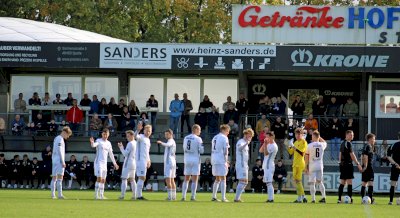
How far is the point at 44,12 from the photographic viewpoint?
6775 cm

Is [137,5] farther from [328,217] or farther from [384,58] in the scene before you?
[328,217]

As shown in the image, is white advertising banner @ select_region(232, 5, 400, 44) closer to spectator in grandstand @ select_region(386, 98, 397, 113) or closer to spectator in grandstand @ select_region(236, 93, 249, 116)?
spectator in grandstand @ select_region(386, 98, 397, 113)

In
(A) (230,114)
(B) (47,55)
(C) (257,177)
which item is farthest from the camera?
(B) (47,55)

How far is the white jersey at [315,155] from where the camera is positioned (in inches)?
1230

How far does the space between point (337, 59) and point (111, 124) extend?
9.26m

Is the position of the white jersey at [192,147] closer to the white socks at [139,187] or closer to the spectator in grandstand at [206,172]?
the white socks at [139,187]

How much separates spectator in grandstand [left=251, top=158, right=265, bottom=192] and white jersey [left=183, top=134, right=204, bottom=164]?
995cm

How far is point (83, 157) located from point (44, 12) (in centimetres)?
2595

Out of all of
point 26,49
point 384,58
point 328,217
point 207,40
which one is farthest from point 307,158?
point 207,40

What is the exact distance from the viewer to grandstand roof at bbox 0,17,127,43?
162 ft

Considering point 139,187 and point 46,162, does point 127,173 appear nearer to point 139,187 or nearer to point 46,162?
point 139,187

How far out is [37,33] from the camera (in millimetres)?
51031

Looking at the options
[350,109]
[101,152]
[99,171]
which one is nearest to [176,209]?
[99,171]

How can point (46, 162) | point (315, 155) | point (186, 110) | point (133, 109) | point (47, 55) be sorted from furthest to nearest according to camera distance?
point (47, 55), point (186, 110), point (133, 109), point (46, 162), point (315, 155)
